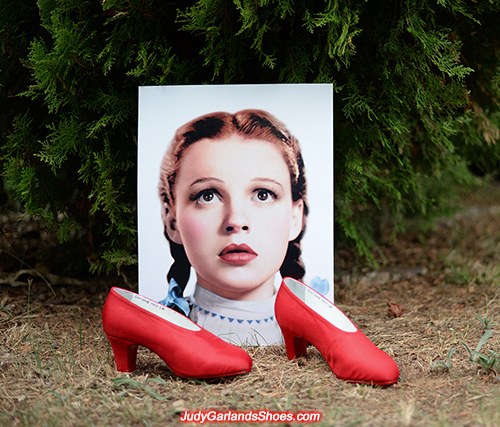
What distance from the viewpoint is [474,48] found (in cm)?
254

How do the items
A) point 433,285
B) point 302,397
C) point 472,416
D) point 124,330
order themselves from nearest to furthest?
point 472,416 → point 302,397 → point 124,330 → point 433,285

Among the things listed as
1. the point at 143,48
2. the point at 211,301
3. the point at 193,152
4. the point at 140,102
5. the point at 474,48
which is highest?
the point at 474,48

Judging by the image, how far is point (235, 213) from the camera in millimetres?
2170

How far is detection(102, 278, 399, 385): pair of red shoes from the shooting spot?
174cm

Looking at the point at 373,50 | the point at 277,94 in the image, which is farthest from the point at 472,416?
the point at 373,50

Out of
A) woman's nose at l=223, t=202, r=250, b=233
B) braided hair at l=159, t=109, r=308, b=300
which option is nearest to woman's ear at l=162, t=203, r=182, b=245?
braided hair at l=159, t=109, r=308, b=300

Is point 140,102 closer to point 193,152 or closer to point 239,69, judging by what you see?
point 193,152

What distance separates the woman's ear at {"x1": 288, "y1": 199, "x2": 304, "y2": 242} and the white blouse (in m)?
0.29

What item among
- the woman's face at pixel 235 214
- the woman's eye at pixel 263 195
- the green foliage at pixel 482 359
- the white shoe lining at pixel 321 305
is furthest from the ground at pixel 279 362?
the woman's eye at pixel 263 195

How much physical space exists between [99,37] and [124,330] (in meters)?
1.29

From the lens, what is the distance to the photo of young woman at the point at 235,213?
218 centimetres

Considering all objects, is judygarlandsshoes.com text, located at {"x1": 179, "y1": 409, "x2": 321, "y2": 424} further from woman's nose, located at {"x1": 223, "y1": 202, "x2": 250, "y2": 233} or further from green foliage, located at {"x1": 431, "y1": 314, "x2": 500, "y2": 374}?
woman's nose, located at {"x1": 223, "y1": 202, "x2": 250, "y2": 233}

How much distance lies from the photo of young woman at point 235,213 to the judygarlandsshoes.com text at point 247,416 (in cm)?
62

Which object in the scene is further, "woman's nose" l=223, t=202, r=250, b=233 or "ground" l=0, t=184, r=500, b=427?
"woman's nose" l=223, t=202, r=250, b=233
